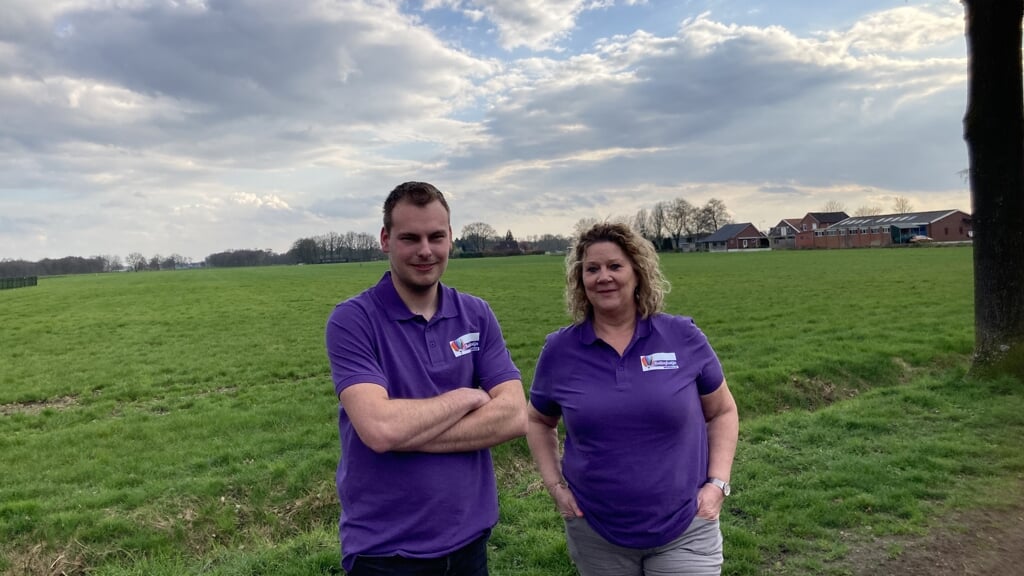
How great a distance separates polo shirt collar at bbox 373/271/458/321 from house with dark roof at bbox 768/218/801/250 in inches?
5078

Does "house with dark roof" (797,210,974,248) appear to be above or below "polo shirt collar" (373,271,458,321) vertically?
above

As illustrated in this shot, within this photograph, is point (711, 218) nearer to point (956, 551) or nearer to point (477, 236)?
point (477, 236)

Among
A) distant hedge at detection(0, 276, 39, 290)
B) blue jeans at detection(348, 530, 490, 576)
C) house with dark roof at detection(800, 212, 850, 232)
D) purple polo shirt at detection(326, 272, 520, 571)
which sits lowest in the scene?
blue jeans at detection(348, 530, 490, 576)

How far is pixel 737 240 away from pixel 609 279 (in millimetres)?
138419

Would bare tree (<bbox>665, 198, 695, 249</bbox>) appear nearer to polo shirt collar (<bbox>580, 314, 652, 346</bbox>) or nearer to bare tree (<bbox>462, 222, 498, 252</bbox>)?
bare tree (<bbox>462, 222, 498, 252</bbox>)

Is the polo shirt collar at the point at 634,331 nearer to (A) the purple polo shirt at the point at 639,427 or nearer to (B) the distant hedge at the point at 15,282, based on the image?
(A) the purple polo shirt at the point at 639,427

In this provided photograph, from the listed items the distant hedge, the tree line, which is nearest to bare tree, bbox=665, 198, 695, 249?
the tree line

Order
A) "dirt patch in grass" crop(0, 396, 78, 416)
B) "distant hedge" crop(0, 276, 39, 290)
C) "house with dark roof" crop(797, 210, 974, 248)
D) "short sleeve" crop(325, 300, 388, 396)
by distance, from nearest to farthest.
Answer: "short sleeve" crop(325, 300, 388, 396) < "dirt patch in grass" crop(0, 396, 78, 416) < "distant hedge" crop(0, 276, 39, 290) < "house with dark roof" crop(797, 210, 974, 248)

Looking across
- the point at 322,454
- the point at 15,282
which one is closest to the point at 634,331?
the point at 322,454

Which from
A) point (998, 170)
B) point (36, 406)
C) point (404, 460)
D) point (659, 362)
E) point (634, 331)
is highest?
point (998, 170)

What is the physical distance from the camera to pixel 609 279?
2.90m

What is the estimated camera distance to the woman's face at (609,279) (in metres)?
2.90

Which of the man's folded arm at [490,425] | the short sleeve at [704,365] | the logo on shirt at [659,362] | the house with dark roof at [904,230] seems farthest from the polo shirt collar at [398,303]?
the house with dark roof at [904,230]

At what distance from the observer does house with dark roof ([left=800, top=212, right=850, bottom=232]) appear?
122 meters
